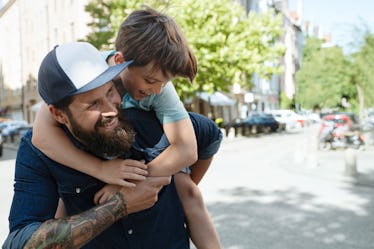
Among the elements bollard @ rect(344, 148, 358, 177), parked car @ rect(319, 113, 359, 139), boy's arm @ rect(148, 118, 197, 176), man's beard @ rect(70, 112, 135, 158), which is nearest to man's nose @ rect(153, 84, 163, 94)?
boy's arm @ rect(148, 118, 197, 176)

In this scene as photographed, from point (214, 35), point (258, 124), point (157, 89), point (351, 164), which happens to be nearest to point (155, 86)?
point (157, 89)

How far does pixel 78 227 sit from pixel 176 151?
459 millimetres

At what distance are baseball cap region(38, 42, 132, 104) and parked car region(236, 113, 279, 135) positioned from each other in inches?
1194

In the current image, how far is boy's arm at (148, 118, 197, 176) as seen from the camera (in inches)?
66.3

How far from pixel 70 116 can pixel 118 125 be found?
15 cm

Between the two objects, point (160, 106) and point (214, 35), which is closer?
point (160, 106)

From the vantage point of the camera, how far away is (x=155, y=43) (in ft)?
5.59

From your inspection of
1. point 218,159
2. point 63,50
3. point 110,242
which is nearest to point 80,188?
point 110,242

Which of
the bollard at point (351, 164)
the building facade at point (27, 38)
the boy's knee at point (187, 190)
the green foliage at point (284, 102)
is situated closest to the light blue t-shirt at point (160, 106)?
the boy's knee at point (187, 190)

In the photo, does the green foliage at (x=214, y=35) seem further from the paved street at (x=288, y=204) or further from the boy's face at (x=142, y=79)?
the boy's face at (x=142, y=79)

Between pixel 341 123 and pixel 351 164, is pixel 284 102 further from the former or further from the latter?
pixel 351 164

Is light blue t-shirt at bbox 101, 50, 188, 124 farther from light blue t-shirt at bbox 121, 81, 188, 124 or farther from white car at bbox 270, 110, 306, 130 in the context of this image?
white car at bbox 270, 110, 306, 130

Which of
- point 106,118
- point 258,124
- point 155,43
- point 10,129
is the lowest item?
point 258,124

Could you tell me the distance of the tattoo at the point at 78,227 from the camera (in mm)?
1417
